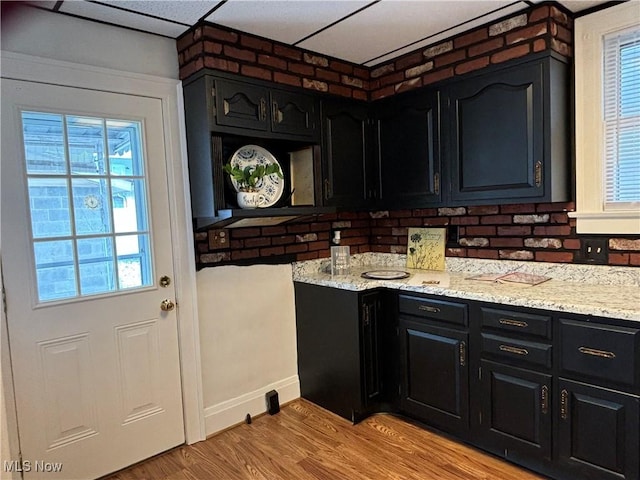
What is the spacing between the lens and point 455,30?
238 cm

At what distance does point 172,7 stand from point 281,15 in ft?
1.73

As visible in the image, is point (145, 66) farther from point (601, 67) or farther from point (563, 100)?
point (601, 67)

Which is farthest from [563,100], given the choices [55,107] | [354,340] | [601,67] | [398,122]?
[55,107]

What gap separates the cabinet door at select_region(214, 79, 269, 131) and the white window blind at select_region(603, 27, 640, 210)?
5.95ft

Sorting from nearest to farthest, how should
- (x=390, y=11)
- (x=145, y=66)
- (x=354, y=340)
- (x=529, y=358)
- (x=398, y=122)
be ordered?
1. (x=529, y=358)
2. (x=390, y=11)
3. (x=145, y=66)
4. (x=354, y=340)
5. (x=398, y=122)

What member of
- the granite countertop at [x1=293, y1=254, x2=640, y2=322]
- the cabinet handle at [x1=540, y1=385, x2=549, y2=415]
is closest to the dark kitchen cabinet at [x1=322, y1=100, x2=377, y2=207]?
the granite countertop at [x1=293, y1=254, x2=640, y2=322]

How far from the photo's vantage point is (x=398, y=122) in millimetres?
2801

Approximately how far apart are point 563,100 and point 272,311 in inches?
83.5

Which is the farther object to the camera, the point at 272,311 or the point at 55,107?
the point at 272,311

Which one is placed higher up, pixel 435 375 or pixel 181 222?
pixel 181 222

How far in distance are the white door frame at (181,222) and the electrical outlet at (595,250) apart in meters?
2.19

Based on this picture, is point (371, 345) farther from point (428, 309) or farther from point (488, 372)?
point (488, 372)

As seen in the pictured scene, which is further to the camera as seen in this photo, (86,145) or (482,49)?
(482,49)

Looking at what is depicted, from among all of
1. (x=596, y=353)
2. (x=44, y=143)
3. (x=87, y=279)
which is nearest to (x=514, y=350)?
(x=596, y=353)
